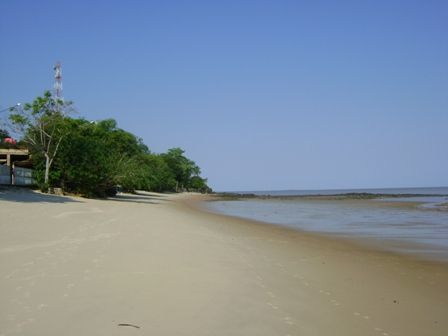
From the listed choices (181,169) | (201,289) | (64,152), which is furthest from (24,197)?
(181,169)

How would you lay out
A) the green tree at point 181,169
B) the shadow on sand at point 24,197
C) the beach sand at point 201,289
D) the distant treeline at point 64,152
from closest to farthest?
the beach sand at point 201,289, the shadow on sand at point 24,197, the distant treeline at point 64,152, the green tree at point 181,169

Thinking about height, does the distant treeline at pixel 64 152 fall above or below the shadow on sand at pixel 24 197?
above

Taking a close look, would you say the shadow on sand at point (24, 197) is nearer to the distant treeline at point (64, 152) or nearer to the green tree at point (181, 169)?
the distant treeline at point (64, 152)

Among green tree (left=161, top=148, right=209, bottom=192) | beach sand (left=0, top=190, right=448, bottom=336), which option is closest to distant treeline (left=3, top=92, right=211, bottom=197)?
beach sand (left=0, top=190, right=448, bottom=336)

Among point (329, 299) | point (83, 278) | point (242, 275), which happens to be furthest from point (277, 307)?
point (83, 278)

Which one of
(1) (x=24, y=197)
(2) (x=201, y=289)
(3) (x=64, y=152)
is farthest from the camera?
(3) (x=64, y=152)

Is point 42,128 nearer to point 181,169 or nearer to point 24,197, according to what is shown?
point 24,197

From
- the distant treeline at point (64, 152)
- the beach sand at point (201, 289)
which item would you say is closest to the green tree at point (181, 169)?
the distant treeline at point (64, 152)

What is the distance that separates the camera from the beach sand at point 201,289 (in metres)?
5.21

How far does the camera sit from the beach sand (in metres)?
5.21

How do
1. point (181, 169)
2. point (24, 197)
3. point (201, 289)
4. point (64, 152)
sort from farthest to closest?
point (181, 169) < point (64, 152) < point (24, 197) < point (201, 289)

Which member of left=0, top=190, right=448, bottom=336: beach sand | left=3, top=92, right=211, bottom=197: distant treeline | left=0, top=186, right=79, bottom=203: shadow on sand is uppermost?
left=3, top=92, right=211, bottom=197: distant treeline

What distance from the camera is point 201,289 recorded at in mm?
6773

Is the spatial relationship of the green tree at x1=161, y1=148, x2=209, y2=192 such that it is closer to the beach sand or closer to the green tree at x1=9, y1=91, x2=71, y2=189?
the green tree at x1=9, y1=91, x2=71, y2=189
